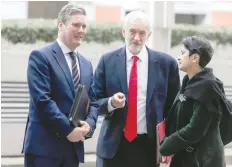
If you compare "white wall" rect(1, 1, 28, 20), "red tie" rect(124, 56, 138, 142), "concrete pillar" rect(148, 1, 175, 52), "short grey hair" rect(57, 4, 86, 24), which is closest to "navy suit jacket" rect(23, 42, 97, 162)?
"short grey hair" rect(57, 4, 86, 24)

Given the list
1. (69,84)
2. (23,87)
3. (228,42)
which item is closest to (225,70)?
(228,42)

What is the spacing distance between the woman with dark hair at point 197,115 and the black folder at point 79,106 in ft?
1.63

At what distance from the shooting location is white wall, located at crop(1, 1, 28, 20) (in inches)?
182

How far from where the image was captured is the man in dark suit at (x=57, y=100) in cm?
227

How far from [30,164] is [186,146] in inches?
34.1

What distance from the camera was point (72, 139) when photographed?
2305mm

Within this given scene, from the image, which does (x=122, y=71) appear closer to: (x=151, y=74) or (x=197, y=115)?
(x=151, y=74)

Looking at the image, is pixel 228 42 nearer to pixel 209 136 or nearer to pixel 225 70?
pixel 225 70

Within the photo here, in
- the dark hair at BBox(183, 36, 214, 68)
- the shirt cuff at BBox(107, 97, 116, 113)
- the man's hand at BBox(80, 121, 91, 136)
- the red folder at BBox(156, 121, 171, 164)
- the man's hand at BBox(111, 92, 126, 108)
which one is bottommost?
the red folder at BBox(156, 121, 171, 164)

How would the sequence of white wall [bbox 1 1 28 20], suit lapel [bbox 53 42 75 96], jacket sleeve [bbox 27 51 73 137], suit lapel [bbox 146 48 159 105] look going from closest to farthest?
jacket sleeve [bbox 27 51 73 137] < suit lapel [bbox 53 42 75 96] < suit lapel [bbox 146 48 159 105] < white wall [bbox 1 1 28 20]

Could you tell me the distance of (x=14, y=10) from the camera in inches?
184

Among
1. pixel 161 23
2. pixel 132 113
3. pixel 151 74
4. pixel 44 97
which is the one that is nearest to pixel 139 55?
pixel 151 74

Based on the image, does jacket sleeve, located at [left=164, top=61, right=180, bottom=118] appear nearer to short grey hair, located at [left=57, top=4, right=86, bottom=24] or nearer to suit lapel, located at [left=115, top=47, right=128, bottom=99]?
suit lapel, located at [left=115, top=47, right=128, bottom=99]

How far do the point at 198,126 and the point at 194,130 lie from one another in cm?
3
